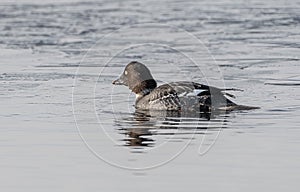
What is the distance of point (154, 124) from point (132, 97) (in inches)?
114

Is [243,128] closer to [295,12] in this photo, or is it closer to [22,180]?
[22,180]

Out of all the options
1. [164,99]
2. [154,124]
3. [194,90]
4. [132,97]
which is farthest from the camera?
[132,97]

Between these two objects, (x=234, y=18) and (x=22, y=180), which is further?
(x=234, y=18)

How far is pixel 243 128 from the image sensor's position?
12773mm

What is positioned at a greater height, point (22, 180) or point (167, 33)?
point (167, 33)

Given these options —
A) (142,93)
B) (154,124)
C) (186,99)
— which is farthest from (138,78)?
(154,124)

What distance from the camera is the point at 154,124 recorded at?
536 inches

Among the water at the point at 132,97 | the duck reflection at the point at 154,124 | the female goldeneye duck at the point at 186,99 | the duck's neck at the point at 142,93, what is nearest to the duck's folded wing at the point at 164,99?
the female goldeneye duck at the point at 186,99

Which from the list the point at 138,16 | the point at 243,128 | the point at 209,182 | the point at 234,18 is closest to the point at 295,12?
the point at 234,18

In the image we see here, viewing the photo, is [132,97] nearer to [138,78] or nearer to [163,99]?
[138,78]

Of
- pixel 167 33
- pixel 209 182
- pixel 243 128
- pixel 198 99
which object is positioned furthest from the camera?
pixel 167 33

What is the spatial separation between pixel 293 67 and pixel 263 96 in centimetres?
330

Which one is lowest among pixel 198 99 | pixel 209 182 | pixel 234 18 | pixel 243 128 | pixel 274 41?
pixel 209 182

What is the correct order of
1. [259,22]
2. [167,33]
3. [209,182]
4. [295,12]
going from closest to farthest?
1. [209,182]
2. [167,33]
3. [259,22]
4. [295,12]
